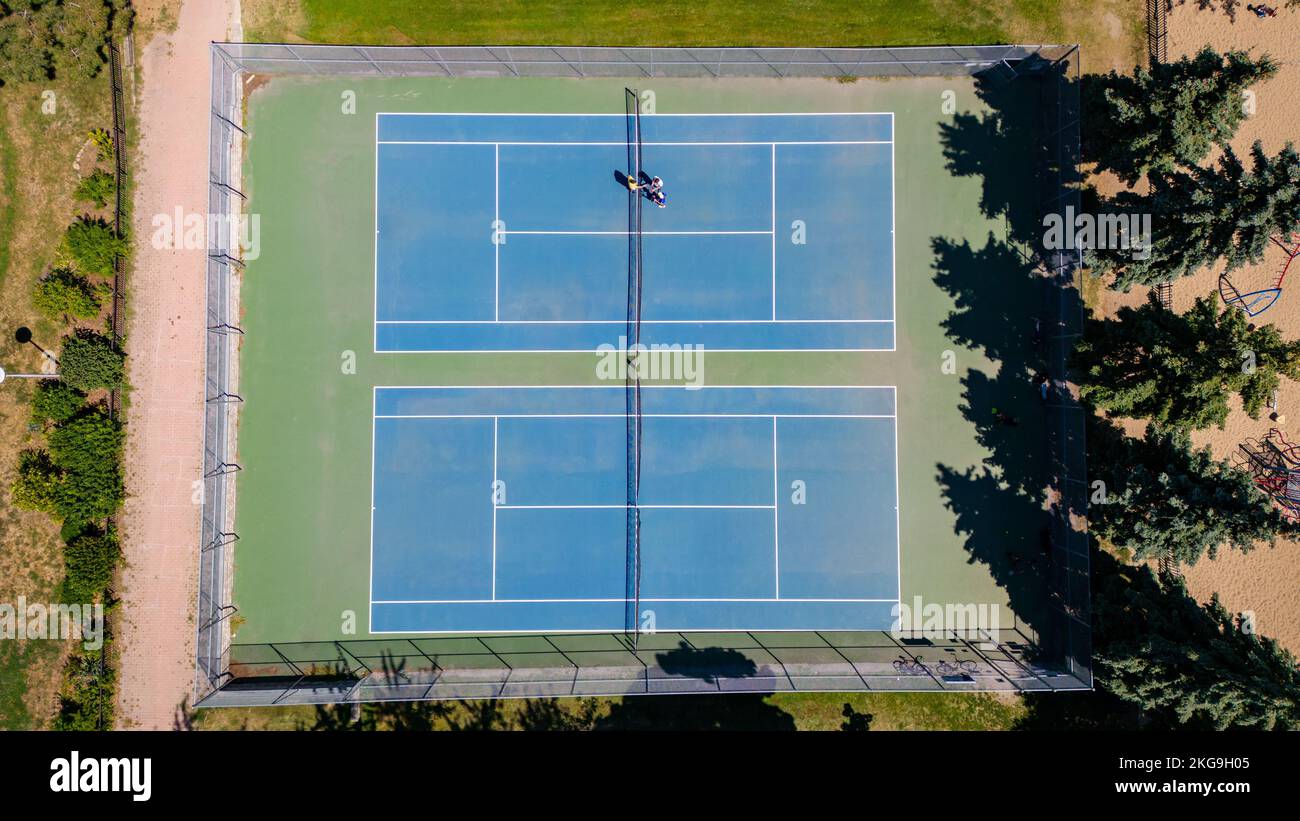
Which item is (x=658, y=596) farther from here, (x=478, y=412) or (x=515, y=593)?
(x=478, y=412)

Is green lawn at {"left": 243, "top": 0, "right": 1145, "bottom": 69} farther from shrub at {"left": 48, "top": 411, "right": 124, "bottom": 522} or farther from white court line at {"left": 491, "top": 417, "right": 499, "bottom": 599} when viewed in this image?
white court line at {"left": 491, "top": 417, "right": 499, "bottom": 599}

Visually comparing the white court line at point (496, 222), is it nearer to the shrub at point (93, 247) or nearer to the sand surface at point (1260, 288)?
the shrub at point (93, 247)

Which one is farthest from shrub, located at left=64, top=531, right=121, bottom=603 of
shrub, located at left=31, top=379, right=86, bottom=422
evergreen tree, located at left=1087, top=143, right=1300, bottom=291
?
evergreen tree, located at left=1087, top=143, right=1300, bottom=291

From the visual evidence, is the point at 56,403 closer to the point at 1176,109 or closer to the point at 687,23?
the point at 687,23

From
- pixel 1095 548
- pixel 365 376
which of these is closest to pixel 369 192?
pixel 365 376

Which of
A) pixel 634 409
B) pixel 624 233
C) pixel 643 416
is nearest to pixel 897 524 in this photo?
pixel 643 416

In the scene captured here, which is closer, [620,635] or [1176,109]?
[1176,109]
